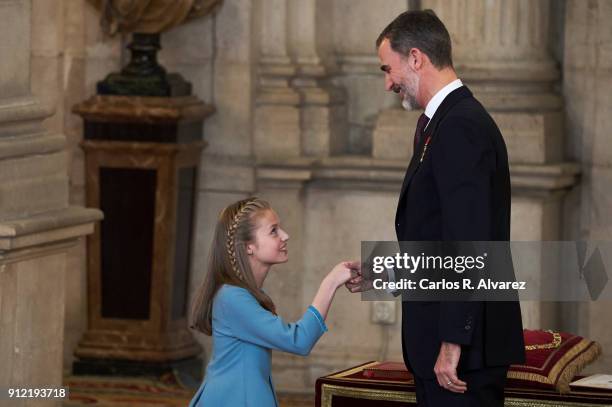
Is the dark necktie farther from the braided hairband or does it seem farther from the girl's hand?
the braided hairband

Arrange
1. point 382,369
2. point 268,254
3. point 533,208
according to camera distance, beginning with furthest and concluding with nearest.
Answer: point 533,208 → point 382,369 → point 268,254

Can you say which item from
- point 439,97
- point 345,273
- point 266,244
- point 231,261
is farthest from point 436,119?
point 231,261

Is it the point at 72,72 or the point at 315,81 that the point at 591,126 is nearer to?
the point at 315,81

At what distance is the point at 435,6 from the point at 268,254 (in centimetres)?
358

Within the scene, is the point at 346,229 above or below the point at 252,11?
below

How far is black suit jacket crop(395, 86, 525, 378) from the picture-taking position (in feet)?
14.8

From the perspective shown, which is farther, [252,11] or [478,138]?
[252,11]

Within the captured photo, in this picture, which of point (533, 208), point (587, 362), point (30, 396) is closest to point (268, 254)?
point (587, 362)

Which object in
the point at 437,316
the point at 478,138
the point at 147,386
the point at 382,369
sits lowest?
the point at 147,386

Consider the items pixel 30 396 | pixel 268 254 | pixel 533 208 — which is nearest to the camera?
pixel 268 254

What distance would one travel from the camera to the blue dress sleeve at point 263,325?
4805 millimetres

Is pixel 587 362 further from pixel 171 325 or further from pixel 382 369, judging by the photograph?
pixel 171 325

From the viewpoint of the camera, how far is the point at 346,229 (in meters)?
8.47

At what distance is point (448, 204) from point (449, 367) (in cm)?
46
